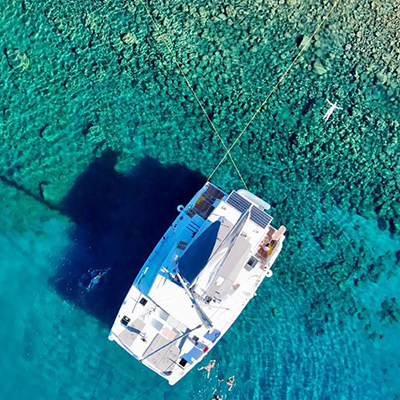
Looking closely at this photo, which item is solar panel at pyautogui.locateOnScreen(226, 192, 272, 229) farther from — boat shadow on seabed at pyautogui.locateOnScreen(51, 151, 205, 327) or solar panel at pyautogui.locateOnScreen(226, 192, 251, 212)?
boat shadow on seabed at pyautogui.locateOnScreen(51, 151, 205, 327)

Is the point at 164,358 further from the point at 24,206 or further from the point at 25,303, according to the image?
the point at 24,206

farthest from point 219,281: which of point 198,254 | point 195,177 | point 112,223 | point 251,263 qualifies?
point 112,223

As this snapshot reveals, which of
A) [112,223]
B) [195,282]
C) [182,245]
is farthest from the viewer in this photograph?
[112,223]

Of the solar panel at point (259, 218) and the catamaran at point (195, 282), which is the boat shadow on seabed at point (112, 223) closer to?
the catamaran at point (195, 282)

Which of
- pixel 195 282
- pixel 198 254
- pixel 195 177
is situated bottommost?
pixel 195 282

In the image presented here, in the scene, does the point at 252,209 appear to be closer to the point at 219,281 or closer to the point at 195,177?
the point at 219,281

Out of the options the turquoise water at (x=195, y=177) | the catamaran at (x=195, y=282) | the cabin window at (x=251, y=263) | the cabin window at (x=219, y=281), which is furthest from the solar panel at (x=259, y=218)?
the turquoise water at (x=195, y=177)

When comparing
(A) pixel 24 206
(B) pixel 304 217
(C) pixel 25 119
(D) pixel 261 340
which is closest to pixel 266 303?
(D) pixel 261 340
